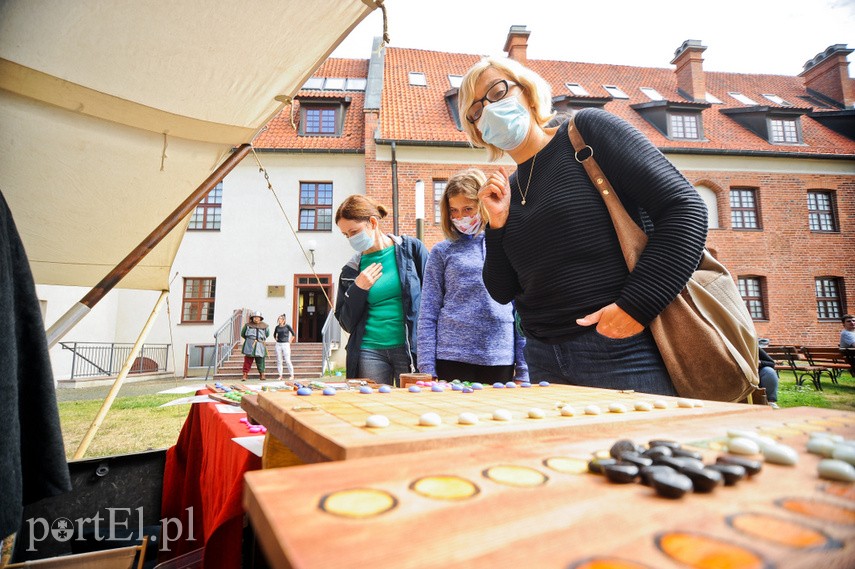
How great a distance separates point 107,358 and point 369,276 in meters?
12.7

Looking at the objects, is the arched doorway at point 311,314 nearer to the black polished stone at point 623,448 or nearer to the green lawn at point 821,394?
the green lawn at point 821,394

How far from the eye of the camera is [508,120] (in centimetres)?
147

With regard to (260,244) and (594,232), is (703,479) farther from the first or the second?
(260,244)

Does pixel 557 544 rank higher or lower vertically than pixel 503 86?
lower

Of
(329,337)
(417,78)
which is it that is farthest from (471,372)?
(417,78)

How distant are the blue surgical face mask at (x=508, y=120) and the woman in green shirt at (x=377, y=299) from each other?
1201 mm

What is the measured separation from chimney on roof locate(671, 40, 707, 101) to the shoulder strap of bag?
17.2 meters

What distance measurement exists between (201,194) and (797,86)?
74.9 ft

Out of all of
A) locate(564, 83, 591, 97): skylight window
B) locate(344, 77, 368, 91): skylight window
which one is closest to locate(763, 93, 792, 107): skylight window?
locate(564, 83, 591, 97): skylight window

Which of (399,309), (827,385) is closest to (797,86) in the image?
(827,385)

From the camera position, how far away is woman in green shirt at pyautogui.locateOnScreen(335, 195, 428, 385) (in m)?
2.52

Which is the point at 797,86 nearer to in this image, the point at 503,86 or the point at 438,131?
the point at 438,131

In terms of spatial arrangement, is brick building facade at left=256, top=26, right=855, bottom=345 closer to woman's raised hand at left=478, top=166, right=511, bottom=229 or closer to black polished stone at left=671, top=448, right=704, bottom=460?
woman's raised hand at left=478, top=166, right=511, bottom=229

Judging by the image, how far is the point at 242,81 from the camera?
2.25m
